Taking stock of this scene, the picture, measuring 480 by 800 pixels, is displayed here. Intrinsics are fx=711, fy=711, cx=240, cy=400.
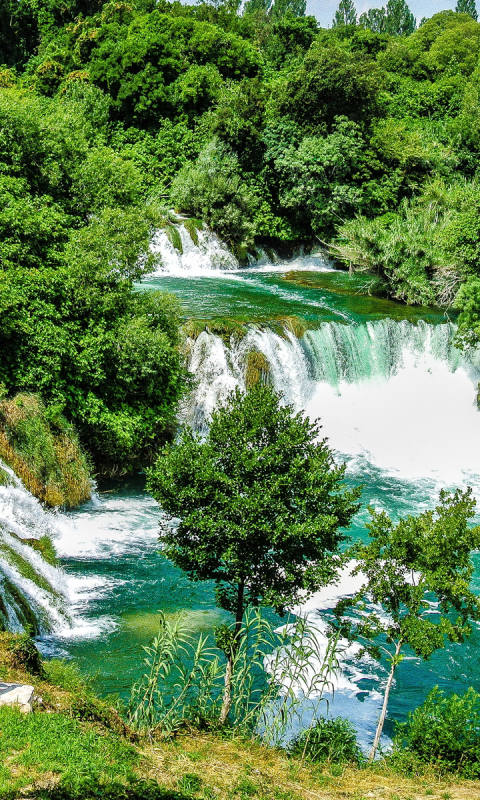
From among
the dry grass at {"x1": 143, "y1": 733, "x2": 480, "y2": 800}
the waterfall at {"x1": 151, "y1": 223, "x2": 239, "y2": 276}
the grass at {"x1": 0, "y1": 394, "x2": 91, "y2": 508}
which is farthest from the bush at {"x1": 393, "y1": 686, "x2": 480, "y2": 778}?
Result: the waterfall at {"x1": 151, "y1": 223, "x2": 239, "y2": 276}

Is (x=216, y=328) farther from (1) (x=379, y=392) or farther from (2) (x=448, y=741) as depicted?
(2) (x=448, y=741)

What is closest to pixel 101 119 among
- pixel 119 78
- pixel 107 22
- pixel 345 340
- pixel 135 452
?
pixel 119 78

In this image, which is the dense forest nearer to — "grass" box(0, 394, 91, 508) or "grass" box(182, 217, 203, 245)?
"grass" box(0, 394, 91, 508)

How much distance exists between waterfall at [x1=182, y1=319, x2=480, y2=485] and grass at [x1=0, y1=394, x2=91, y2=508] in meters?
4.78

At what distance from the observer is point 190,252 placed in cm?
2850

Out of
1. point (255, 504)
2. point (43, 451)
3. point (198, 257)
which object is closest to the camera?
point (255, 504)

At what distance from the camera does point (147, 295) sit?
1673cm

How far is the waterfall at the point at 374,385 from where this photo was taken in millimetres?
19156

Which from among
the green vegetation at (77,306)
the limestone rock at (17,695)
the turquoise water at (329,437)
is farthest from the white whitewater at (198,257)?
the limestone rock at (17,695)

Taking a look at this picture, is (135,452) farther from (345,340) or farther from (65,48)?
(65,48)

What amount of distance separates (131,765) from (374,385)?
1702cm

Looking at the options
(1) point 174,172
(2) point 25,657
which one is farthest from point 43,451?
(1) point 174,172

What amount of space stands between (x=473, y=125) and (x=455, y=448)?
Result: 64.4 ft

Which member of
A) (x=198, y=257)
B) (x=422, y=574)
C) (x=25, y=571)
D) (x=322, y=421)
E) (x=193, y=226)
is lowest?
(x=322, y=421)
